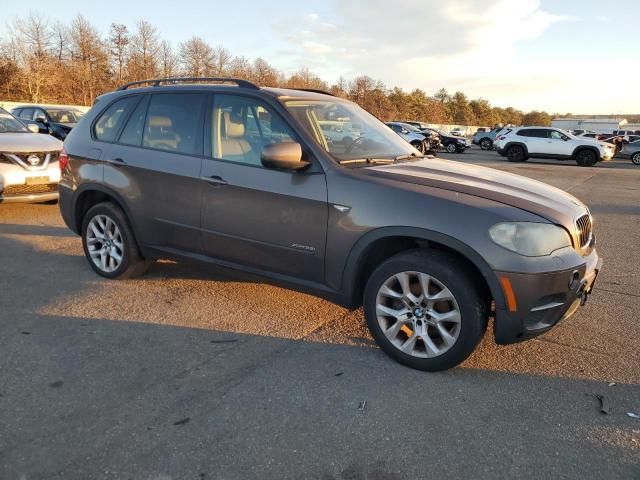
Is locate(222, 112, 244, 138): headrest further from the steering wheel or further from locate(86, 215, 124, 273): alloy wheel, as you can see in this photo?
locate(86, 215, 124, 273): alloy wheel

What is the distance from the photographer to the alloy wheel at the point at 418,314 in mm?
3018

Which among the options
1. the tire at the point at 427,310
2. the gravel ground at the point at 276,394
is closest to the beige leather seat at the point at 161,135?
the gravel ground at the point at 276,394

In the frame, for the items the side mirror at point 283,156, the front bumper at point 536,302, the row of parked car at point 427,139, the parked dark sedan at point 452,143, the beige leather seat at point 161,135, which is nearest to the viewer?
the front bumper at point 536,302

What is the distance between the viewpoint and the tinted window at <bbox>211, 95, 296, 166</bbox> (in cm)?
363

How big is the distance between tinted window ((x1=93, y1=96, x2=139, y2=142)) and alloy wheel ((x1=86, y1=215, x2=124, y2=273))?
0.78 metres

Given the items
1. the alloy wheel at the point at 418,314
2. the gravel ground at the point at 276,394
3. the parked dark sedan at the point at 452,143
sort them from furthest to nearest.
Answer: the parked dark sedan at the point at 452,143, the alloy wheel at the point at 418,314, the gravel ground at the point at 276,394

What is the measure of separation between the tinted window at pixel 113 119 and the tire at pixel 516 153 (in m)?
22.6

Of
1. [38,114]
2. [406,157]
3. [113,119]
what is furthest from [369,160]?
[38,114]

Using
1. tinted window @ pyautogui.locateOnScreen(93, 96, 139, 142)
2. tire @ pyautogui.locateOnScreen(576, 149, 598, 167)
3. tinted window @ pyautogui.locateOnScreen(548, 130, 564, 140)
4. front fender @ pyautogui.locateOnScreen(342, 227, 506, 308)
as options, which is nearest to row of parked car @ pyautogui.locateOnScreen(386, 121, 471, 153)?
tinted window @ pyautogui.locateOnScreen(548, 130, 564, 140)

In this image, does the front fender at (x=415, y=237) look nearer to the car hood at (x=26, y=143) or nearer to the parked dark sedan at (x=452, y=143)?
the car hood at (x=26, y=143)

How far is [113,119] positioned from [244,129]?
1643 millimetres

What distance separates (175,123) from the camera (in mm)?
4156

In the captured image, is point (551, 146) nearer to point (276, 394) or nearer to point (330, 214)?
point (330, 214)

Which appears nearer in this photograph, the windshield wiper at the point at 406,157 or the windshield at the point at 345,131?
the windshield at the point at 345,131
